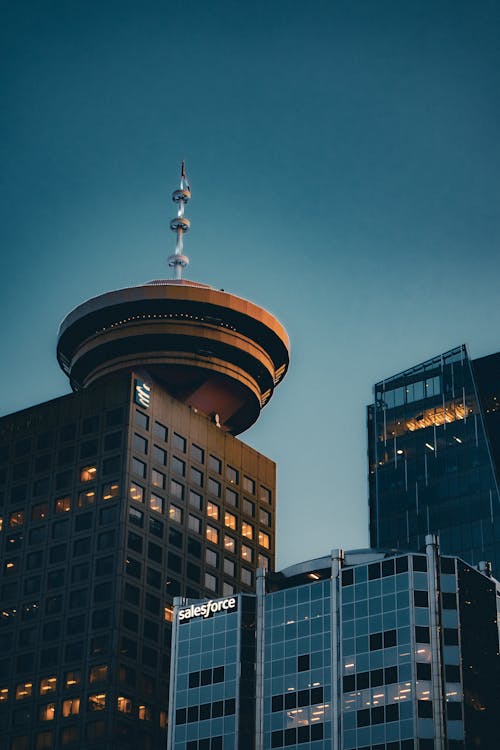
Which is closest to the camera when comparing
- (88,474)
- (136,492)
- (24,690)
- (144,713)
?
(144,713)

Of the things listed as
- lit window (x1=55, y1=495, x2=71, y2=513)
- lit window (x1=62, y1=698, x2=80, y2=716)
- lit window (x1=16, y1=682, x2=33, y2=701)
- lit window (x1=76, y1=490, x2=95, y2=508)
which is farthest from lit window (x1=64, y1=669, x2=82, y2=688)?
lit window (x1=55, y1=495, x2=71, y2=513)

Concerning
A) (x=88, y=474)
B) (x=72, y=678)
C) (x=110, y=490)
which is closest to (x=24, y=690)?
(x=72, y=678)

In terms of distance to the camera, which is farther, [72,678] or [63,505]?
[63,505]

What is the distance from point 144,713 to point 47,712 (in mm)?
12101

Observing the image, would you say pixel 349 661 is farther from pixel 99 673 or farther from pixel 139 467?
pixel 139 467

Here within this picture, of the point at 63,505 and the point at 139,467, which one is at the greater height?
the point at 139,467

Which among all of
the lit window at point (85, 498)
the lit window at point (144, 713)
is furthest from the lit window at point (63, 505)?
the lit window at point (144, 713)

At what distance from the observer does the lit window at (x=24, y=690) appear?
18546cm

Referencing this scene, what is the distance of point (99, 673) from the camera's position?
593ft

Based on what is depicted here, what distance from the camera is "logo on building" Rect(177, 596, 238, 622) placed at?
→ 559 feet

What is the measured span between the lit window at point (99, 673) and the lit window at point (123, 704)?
3.07 metres

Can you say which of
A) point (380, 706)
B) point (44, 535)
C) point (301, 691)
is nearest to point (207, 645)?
point (301, 691)

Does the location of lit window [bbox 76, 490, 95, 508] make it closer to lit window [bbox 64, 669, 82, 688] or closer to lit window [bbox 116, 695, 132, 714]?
lit window [bbox 64, 669, 82, 688]

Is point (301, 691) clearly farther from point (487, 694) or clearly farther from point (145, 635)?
point (145, 635)
